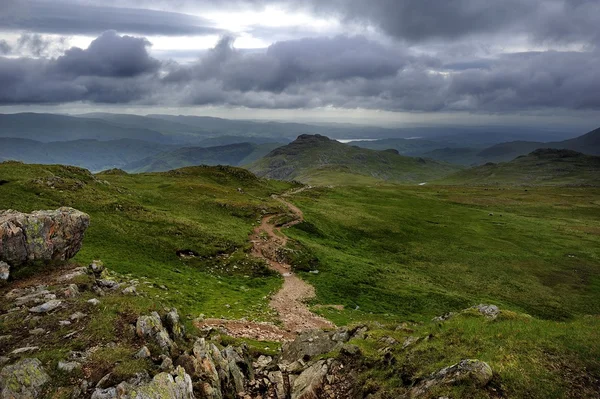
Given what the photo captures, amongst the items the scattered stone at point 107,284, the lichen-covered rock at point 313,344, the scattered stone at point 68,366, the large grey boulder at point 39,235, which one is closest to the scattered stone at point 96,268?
the large grey boulder at point 39,235

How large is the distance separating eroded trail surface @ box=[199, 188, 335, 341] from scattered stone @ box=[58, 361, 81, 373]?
Result: 1289 centimetres

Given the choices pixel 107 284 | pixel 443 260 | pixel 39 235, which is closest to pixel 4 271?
pixel 39 235

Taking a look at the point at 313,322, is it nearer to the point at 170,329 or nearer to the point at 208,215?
the point at 170,329

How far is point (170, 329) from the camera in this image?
19.1m

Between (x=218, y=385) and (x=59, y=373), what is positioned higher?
(x=59, y=373)

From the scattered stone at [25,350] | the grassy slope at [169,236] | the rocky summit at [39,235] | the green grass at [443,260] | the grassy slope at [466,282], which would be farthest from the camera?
the green grass at [443,260]

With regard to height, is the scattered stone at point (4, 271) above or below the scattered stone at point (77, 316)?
above

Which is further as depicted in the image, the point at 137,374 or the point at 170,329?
the point at 170,329

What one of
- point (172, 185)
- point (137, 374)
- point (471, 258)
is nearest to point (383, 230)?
point (471, 258)

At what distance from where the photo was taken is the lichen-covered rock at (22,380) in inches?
481

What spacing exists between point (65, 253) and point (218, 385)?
750 inches

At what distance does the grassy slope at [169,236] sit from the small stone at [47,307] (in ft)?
34.2

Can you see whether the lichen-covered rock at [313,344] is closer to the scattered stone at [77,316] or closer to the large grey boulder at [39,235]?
the scattered stone at [77,316]

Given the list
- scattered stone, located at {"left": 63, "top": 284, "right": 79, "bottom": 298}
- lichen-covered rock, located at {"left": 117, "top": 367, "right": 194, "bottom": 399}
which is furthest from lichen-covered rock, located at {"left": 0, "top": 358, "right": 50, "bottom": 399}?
scattered stone, located at {"left": 63, "top": 284, "right": 79, "bottom": 298}
